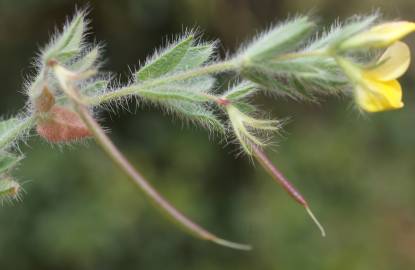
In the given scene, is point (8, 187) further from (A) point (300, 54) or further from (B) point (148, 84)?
(A) point (300, 54)

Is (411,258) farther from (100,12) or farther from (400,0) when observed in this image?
(100,12)

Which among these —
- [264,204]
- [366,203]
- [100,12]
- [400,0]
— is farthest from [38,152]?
[400,0]

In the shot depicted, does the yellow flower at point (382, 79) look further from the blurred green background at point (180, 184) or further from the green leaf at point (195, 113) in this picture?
the blurred green background at point (180, 184)

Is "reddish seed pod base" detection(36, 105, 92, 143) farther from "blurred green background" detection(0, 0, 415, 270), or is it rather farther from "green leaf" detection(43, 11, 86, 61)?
"blurred green background" detection(0, 0, 415, 270)

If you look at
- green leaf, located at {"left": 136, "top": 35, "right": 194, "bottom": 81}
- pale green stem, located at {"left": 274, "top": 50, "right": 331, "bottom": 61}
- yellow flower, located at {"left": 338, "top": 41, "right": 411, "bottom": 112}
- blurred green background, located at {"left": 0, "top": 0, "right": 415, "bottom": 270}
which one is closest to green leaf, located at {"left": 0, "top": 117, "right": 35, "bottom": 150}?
green leaf, located at {"left": 136, "top": 35, "right": 194, "bottom": 81}

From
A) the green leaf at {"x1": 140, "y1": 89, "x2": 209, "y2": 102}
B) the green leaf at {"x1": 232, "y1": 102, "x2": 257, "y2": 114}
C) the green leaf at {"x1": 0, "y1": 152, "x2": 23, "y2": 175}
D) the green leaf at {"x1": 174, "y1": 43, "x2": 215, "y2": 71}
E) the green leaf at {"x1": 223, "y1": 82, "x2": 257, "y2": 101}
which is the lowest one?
the green leaf at {"x1": 232, "y1": 102, "x2": 257, "y2": 114}

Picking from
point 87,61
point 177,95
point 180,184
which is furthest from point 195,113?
point 180,184
